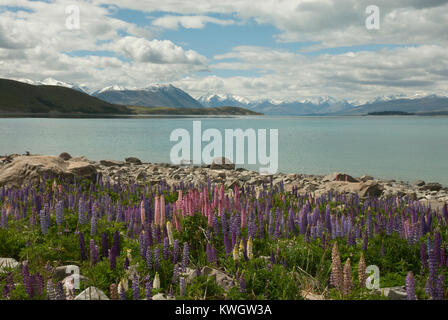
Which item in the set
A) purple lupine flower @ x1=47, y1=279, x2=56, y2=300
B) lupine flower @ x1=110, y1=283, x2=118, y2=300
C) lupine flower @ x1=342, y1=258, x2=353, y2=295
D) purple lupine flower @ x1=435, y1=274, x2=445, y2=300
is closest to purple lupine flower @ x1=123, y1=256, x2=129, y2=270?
lupine flower @ x1=110, y1=283, x2=118, y2=300

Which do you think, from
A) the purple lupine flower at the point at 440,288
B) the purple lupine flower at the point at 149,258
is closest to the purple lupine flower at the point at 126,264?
the purple lupine flower at the point at 149,258

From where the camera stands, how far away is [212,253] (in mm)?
6086

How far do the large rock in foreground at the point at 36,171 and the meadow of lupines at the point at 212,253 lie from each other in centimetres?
467

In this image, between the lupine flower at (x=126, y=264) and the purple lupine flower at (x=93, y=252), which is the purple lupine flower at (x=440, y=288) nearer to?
the lupine flower at (x=126, y=264)

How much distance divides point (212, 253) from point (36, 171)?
10.3 meters

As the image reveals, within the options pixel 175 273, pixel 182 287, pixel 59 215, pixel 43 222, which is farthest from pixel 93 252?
pixel 59 215

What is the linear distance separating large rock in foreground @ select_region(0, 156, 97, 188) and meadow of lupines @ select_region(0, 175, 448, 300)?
4.67 m

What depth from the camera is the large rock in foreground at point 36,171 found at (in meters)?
13.7

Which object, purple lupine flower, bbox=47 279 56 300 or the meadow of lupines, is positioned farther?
the meadow of lupines

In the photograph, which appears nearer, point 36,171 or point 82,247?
point 82,247

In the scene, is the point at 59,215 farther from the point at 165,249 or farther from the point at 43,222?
the point at 165,249

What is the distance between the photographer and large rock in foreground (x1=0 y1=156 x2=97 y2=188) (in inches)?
538

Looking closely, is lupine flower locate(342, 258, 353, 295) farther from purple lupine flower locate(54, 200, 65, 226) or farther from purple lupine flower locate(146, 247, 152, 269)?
purple lupine flower locate(54, 200, 65, 226)
